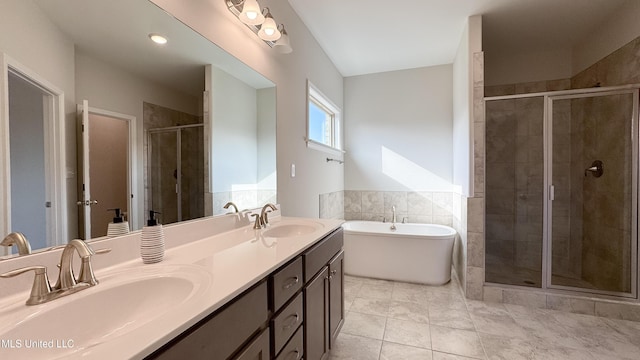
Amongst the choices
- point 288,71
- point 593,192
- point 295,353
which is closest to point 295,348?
point 295,353

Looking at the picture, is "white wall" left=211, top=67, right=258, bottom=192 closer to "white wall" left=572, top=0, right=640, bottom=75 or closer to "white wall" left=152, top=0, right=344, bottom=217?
"white wall" left=152, top=0, right=344, bottom=217

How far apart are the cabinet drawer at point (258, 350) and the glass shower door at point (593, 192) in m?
2.74

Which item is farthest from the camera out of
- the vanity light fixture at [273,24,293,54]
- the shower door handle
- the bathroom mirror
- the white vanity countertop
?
the shower door handle

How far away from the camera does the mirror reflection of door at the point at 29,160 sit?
742 millimetres

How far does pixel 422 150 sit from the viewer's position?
362cm

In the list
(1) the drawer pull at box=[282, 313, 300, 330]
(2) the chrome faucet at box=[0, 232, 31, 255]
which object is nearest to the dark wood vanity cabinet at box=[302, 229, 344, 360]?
(1) the drawer pull at box=[282, 313, 300, 330]

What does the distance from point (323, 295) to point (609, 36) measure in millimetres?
3485

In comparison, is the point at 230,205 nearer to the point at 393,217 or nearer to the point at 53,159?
the point at 53,159

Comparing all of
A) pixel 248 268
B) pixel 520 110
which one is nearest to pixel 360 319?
pixel 248 268

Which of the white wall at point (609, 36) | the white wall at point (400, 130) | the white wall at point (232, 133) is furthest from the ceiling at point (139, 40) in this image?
the white wall at point (609, 36)

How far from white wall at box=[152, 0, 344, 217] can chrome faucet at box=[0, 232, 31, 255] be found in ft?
3.30

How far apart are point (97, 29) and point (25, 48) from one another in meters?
0.27

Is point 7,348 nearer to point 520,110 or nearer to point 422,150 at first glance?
point 520,110

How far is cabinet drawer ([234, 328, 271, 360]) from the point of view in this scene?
0.81 meters
